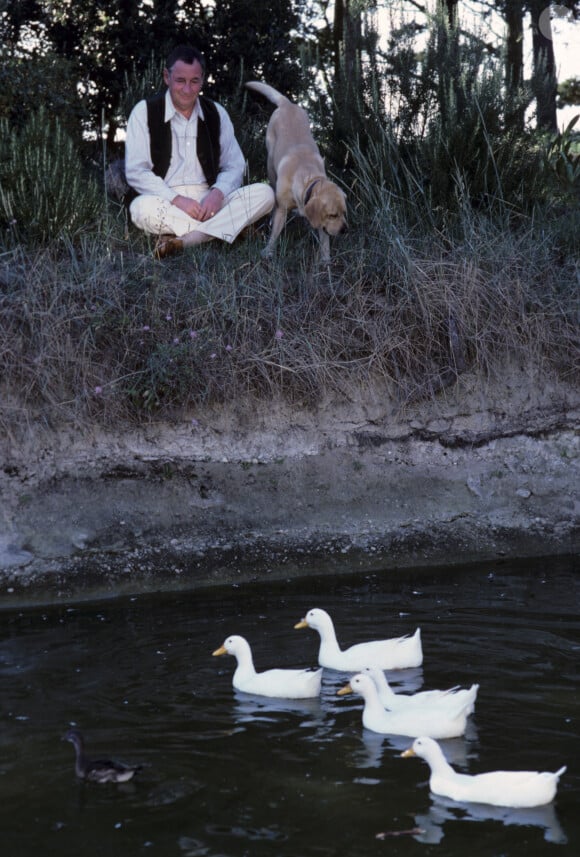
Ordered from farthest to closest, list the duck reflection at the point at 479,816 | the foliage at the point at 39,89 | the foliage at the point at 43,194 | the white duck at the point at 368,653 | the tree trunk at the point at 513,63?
the tree trunk at the point at 513,63 → the foliage at the point at 39,89 → the foliage at the point at 43,194 → the white duck at the point at 368,653 → the duck reflection at the point at 479,816

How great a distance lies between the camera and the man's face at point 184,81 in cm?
888

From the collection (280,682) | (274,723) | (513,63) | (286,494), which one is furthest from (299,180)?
(513,63)

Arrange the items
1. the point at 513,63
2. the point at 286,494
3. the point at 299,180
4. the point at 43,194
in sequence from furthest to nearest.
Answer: the point at 513,63, the point at 299,180, the point at 43,194, the point at 286,494

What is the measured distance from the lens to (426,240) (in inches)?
336

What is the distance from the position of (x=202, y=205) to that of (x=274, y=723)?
5.16 m

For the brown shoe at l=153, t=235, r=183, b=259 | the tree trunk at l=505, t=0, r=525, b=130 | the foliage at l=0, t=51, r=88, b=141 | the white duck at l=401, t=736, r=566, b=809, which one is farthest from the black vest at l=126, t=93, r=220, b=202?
the white duck at l=401, t=736, r=566, b=809

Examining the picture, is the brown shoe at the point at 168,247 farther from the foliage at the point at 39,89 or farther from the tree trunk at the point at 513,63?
the tree trunk at the point at 513,63

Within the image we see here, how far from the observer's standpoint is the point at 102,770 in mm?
4137

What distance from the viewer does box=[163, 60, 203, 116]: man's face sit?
29.1ft

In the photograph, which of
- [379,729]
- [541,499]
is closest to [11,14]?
[541,499]

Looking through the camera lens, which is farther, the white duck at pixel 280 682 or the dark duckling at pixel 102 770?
the white duck at pixel 280 682

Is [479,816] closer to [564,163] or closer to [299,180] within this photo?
[299,180]

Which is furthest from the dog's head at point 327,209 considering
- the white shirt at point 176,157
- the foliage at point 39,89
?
the foliage at point 39,89

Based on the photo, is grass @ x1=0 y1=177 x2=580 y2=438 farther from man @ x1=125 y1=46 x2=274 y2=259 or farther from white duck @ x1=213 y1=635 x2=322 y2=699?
white duck @ x1=213 y1=635 x2=322 y2=699
